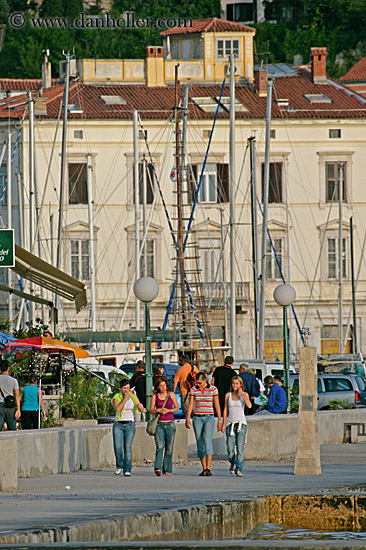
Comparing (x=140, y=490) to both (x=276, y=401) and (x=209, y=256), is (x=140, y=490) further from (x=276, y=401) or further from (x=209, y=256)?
(x=209, y=256)

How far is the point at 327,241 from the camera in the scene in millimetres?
61625

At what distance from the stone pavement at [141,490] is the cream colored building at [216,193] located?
38.1 metres

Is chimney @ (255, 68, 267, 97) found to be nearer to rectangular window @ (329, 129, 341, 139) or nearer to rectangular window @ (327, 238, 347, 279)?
rectangular window @ (329, 129, 341, 139)

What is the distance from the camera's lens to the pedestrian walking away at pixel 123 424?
19.0 meters

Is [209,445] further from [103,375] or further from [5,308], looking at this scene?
[5,308]

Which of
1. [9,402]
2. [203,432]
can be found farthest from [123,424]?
[9,402]

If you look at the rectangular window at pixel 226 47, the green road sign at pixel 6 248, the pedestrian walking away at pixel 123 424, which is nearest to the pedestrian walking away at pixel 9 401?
the pedestrian walking away at pixel 123 424

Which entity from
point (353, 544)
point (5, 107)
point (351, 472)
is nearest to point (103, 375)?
point (351, 472)

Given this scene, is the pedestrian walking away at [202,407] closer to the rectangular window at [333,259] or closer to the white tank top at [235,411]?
the white tank top at [235,411]

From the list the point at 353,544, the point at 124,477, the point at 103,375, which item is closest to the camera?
the point at 353,544

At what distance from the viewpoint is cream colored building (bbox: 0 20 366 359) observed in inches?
2339

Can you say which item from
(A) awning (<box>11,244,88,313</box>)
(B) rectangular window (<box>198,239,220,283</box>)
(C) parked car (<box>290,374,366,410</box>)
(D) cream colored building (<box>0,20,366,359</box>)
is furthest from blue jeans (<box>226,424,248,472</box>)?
(B) rectangular window (<box>198,239,220,283</box>)

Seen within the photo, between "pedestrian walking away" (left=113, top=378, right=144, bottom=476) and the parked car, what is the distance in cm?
1361

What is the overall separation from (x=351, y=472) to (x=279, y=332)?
39746 mm
